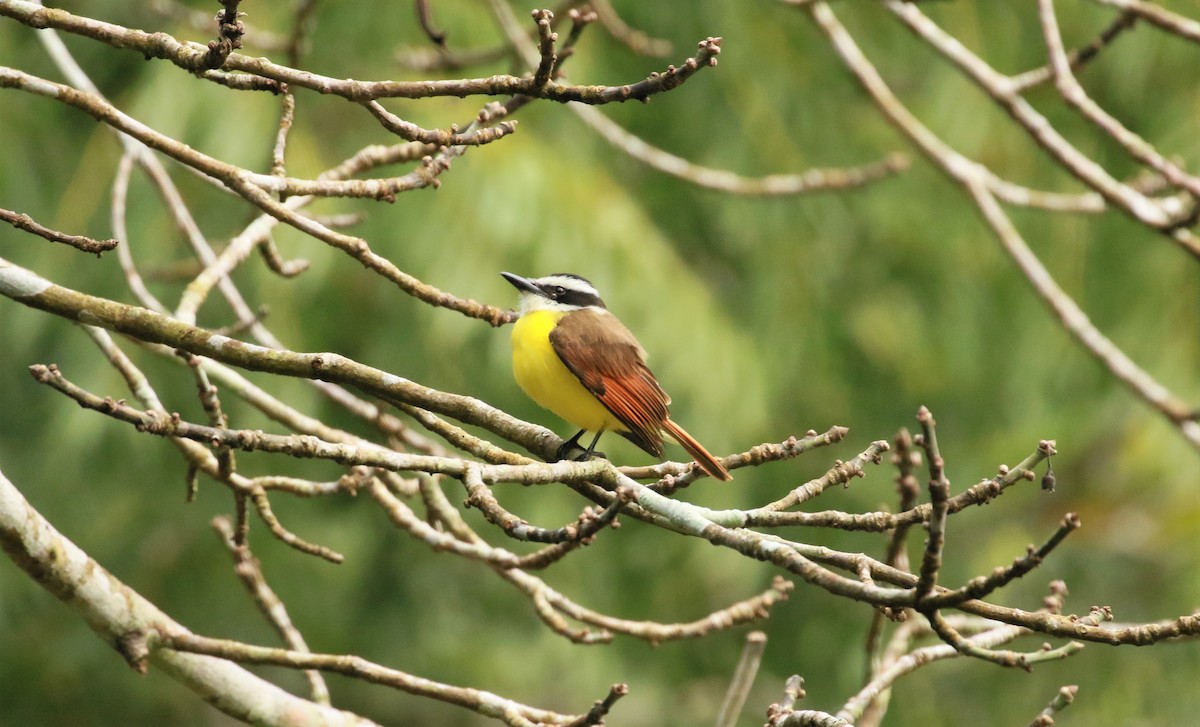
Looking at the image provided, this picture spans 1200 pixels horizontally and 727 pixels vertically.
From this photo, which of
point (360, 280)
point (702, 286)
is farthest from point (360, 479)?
point (702, 286)

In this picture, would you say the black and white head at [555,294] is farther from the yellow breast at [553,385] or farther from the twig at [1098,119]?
the twig at [1098,119]

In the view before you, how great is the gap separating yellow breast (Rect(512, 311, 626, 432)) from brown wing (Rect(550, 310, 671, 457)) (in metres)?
0.05

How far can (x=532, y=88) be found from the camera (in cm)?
243

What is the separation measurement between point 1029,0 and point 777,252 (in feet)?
9.16

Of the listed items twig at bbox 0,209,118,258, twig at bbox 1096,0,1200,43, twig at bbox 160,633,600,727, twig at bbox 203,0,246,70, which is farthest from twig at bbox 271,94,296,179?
twig at bbox 1096,0,1200,43

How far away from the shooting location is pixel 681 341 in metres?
10.0

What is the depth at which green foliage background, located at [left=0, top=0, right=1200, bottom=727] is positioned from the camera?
9.24 metres

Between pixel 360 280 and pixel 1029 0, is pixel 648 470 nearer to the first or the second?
pixel 360 280

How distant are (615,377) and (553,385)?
21cm

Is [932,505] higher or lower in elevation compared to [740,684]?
lower

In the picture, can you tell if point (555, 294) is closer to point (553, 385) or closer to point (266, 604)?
point (553, 385)

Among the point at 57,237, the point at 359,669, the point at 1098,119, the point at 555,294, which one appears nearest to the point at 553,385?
the point at 555,294

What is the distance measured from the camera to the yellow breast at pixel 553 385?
15.4 ft

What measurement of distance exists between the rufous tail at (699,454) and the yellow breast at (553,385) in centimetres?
25
